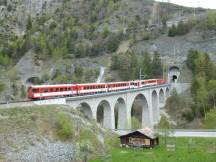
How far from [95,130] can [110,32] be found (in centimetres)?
9018

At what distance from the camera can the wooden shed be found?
41281 millimetres

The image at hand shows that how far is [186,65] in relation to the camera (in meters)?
96.3

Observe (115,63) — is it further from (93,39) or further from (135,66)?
(93,39)

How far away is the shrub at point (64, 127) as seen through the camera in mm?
35062

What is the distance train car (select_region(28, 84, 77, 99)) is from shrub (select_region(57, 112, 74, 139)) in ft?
15.4

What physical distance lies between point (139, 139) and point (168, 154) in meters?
5.36

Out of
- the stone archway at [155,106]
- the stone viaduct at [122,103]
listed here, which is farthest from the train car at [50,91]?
the stone archway at [155,106]

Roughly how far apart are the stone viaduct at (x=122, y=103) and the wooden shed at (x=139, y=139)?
528 cm

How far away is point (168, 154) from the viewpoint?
122ft

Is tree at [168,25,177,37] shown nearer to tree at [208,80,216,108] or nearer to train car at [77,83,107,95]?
tree at [208,80,216,108]

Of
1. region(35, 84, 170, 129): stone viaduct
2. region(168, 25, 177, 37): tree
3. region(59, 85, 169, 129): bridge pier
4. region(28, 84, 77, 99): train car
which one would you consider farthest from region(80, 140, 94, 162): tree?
region(168, 25, 177, 37): tree

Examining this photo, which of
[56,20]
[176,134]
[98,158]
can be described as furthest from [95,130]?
[56,20]

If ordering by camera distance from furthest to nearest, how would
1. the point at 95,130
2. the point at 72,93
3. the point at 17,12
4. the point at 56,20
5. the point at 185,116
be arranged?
the point at 17,12 → the point at 56,20 → the point at 185,116 → the point at 72,93 → the point at 95,130

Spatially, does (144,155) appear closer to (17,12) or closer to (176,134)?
(176,134)
